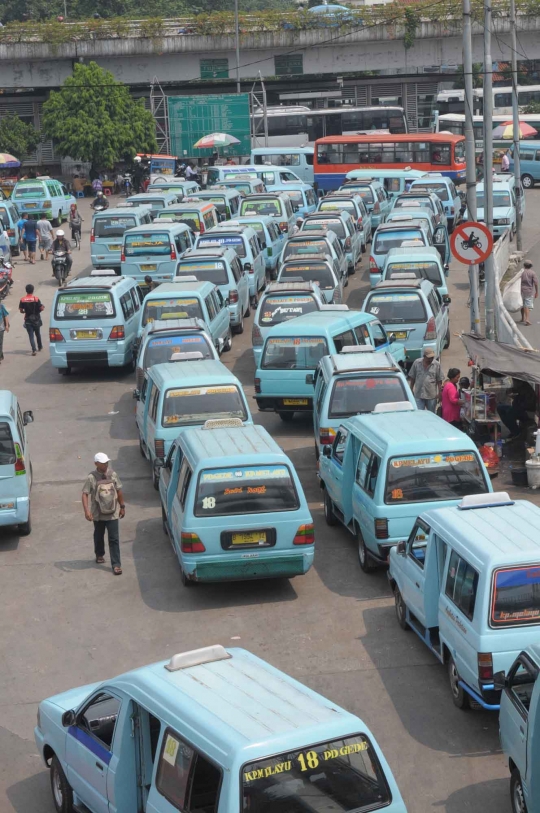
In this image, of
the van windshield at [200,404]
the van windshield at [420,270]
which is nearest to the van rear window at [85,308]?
the van windshield at [420,270]

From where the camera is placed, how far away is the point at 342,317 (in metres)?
19.9

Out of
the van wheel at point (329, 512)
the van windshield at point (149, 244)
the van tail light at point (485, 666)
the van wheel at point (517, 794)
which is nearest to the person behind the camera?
the van wheel at point (517, 794)

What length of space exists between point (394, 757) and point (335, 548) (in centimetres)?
525

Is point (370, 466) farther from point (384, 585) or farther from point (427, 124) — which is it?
point (427, 124)

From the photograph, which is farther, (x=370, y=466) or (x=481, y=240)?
(x=481, y=240)

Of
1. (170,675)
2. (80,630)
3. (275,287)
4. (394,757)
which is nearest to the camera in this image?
(170,675)

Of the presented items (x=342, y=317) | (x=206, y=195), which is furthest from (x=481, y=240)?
(x=206, y=195)

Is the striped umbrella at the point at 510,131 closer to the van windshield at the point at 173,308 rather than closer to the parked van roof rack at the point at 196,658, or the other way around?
the van windshield at the point at 173,308

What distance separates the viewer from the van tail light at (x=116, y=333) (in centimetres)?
2338

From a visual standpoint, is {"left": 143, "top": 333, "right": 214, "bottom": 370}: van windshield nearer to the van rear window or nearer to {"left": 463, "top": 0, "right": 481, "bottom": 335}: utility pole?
the van rear window

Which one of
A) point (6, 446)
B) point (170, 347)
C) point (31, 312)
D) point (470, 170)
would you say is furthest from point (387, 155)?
point (6, 446)

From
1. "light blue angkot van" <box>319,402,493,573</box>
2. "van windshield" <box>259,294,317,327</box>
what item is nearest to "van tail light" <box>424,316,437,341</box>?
"van windshield" <box>259,294,317,327</box>

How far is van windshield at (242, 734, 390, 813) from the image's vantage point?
243 inches

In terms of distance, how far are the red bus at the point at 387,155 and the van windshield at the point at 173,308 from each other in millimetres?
29106
